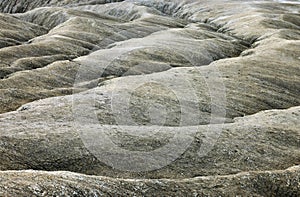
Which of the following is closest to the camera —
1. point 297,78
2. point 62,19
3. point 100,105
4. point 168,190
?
point 168,190

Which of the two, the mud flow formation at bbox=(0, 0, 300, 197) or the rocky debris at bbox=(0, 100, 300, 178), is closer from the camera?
the mud flow formation at bbox=(0, 0, 300, 197)

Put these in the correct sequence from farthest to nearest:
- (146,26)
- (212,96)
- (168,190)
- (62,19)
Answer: (62,19), (146,26), (212,96), (168,190)

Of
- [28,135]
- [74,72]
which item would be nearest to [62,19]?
[74,72]

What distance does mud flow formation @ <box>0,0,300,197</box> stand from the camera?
34.3 m

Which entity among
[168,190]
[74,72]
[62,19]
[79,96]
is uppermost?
[168,190]

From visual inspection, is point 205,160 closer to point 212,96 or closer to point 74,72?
point 212,96

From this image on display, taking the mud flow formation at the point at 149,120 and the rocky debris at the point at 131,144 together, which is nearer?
the mud flow formation at the point at 149,120

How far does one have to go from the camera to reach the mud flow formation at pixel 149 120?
3431cm

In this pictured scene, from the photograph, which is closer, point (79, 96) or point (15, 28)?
point (79, 96)

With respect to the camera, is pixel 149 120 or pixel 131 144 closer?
pixel 131 144

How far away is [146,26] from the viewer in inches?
5438

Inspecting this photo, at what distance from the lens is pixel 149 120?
5084 cm

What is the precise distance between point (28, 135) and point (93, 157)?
21.9 feet

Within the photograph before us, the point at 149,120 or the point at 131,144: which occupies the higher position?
the point at 131,144
